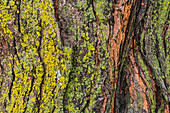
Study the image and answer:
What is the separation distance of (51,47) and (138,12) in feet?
2.35

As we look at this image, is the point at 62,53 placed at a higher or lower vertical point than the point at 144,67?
higher

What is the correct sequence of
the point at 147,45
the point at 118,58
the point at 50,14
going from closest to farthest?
the point at 50,14, the point at 118,58, the point at 147,45

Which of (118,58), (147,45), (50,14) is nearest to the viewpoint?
(50,14)

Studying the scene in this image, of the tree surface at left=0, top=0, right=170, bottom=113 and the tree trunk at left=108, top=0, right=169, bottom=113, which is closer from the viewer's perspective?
the tree surface at left=0, top=0, right=170, bottom=113

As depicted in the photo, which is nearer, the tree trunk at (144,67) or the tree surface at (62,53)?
the tree surface at (62,53)

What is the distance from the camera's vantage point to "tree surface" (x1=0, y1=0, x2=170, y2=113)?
35.8 inches

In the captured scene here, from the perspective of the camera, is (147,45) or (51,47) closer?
(51,47)

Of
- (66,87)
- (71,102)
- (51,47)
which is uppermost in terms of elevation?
(51,47)

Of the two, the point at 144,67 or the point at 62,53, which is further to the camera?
the point at 144,67

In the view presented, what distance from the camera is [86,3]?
939 mm

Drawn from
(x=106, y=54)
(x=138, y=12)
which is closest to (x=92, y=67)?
(x=106, y=54)

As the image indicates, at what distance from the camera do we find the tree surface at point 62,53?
0.91 m

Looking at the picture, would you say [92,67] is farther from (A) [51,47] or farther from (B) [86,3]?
(B) [86,3]

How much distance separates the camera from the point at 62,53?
0.93 meters
